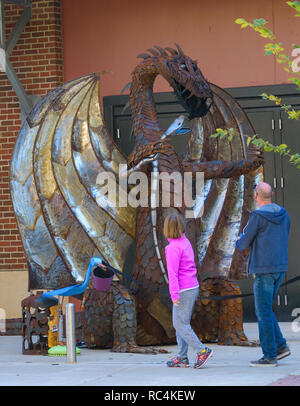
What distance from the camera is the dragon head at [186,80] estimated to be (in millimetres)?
9320

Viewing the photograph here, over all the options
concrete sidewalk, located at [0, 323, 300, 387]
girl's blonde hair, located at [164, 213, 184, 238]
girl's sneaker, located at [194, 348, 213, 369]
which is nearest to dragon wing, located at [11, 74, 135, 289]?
concrete sidewalk, located at [0, 323, 300, 387]

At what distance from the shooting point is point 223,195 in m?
10.0

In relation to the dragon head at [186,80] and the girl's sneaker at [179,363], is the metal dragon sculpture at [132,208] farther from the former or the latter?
the girl's sneaker at [179,363]

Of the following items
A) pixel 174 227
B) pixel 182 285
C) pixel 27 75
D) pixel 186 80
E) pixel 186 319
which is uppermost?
pixel 27 75

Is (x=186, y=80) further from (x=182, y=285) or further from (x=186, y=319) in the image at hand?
(x=186, y=319)

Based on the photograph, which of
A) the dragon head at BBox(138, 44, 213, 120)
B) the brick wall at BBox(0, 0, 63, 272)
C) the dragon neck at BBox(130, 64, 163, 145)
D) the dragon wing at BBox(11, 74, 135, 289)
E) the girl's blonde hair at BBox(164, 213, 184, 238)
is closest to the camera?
the girl's blonde hair at BBox(164, 213, 184, 238)

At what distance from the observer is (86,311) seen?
9.59 m

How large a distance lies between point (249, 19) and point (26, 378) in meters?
6.48

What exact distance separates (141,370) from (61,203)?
2.39 metres

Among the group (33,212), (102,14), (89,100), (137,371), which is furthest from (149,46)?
(137,371)

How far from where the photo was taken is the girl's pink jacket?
A: 314 inches

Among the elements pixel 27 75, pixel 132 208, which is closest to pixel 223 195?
pixel 132 208

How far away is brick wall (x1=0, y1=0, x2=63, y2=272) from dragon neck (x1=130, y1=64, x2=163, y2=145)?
3.25m

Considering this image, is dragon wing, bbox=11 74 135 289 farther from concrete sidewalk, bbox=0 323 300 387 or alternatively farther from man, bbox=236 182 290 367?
man, bbox=236 182 290 367
